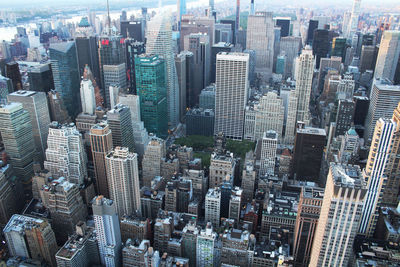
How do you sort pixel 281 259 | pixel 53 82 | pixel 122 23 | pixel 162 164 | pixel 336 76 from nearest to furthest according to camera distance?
1. pixel 281 259
2. pixel 162 164
3. pixel 53 82
4. pixel 336 76
5. pixel 122 23

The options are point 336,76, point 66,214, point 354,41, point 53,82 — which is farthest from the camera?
point 354,41

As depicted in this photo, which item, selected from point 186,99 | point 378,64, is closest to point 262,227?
point 186,99

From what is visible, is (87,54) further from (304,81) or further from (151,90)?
(304,81)

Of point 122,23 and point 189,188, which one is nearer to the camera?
point 189,188

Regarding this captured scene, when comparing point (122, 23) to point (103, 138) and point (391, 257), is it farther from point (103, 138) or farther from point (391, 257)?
point (391, 257)

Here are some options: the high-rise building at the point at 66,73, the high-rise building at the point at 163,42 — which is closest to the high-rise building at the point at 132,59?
the high-rise building at the point at 66,73

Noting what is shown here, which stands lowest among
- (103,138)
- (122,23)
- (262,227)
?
(262,227)

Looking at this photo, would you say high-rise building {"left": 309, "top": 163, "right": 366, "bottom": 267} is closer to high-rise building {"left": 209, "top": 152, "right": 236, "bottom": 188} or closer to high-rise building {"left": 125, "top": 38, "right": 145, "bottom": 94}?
high-rise building {"left": 209, "top": 152, "right": 236, "bottom": 188}
